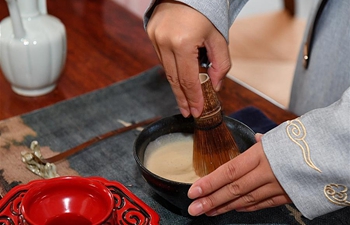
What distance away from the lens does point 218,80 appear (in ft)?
3.19

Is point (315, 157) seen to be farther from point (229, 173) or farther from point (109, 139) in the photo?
point (109, 139)

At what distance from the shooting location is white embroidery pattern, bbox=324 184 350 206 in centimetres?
77

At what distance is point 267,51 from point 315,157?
209 cm

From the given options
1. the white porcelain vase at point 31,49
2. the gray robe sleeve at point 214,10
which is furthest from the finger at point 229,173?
the white porcelain vase at point 31,49

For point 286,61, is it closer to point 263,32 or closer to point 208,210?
point 263,32

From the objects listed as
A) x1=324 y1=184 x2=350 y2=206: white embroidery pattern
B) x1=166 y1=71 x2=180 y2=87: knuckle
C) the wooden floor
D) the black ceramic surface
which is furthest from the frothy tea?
the wooden floor

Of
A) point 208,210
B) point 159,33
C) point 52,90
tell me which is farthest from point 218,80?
point 52,90

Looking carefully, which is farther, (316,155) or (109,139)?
(109,139)

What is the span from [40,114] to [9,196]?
40cm

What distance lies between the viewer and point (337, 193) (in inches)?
30.7

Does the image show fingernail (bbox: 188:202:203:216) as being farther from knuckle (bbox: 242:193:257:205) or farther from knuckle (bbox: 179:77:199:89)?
knuckle (bbox: 179:77:199:89)

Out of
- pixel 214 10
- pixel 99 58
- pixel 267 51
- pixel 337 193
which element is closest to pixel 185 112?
pixel 214 10

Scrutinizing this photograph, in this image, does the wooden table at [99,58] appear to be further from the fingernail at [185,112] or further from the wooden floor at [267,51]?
the wooden floor at [267,51]

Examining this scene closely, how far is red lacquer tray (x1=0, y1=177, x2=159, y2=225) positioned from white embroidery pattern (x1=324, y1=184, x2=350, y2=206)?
252 millimetres
